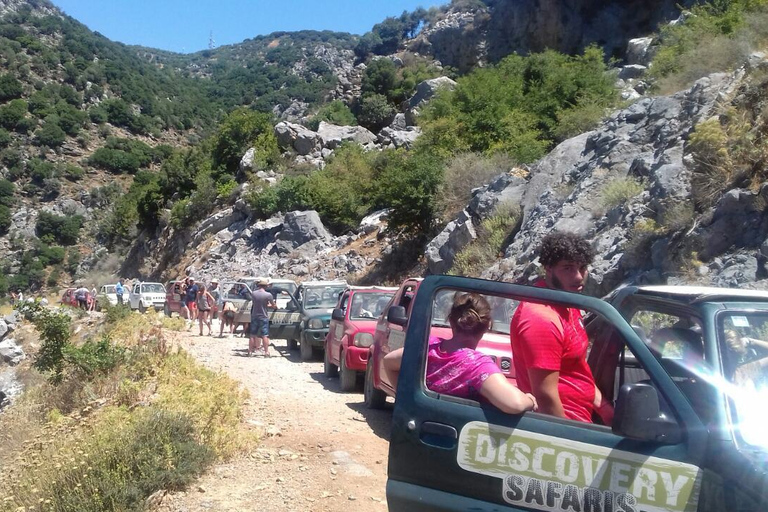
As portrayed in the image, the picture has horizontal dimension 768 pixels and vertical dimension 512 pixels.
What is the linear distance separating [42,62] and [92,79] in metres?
6.50

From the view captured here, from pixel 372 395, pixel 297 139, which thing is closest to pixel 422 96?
pixel 297 139

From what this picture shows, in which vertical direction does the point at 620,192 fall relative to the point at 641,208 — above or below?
above

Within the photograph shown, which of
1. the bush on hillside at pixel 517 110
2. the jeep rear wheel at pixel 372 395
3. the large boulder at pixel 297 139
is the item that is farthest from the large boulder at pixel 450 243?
the large boulder at pixel 297 139

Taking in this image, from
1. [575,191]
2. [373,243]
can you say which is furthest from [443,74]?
[575,191]

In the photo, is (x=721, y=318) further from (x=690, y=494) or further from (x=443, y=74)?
(x=443, y=74)

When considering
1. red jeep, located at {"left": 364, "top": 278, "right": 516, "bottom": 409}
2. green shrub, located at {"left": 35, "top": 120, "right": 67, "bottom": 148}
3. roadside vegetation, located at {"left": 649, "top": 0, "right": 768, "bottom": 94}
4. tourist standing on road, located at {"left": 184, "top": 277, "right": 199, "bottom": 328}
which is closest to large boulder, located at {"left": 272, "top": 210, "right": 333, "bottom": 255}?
tourist standing on road, located at {"left": 184, "top": 277, "right": 199, "bottom": 328}

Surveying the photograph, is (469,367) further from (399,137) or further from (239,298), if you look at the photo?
(399,137)

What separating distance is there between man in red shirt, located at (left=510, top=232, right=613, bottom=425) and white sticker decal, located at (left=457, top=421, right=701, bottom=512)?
0.24m

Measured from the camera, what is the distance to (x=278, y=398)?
975 cm

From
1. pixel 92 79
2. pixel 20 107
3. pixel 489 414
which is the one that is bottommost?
pixel 489 414

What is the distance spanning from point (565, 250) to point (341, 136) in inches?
1950

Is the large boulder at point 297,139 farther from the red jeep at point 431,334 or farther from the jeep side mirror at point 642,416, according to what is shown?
the jeep side mirror at point 642,416

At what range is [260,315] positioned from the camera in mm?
14703

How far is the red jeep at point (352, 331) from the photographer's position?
10.3m
